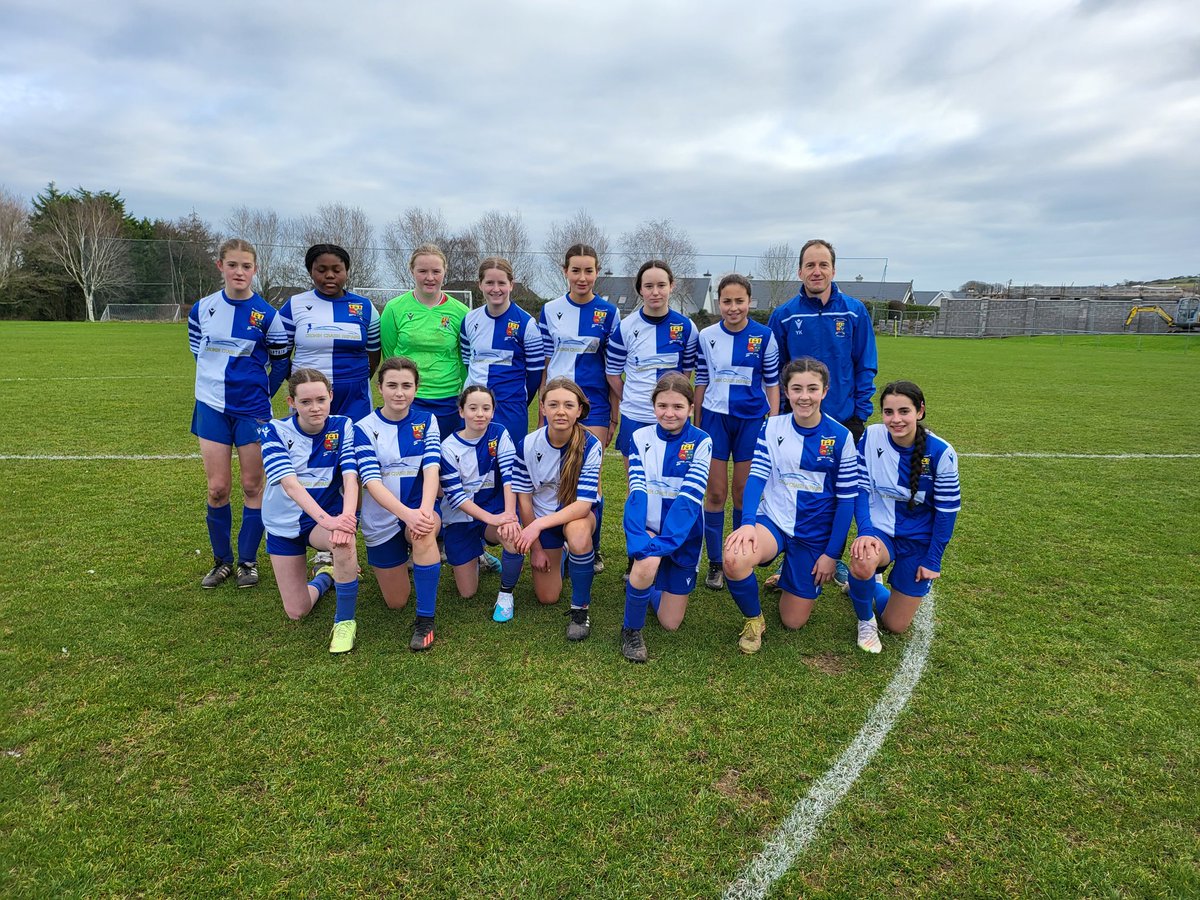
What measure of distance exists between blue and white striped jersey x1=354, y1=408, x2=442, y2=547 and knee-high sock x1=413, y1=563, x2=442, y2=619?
0.37 meters

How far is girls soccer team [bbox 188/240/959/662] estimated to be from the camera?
3.40 meters

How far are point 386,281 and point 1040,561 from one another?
118 feet

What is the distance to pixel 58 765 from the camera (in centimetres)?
239

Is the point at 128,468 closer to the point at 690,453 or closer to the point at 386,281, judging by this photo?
the point at 690,453

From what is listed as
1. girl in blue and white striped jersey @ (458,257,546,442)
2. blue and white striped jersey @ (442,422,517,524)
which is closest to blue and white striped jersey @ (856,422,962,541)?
blue and white striped jersey @ (442,422,517,524)

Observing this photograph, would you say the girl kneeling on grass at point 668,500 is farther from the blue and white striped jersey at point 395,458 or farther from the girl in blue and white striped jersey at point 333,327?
the girl in blue and white striped jersey at point 333,327

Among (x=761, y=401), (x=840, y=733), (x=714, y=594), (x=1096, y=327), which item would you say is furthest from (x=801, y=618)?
(x=1096, y=327)

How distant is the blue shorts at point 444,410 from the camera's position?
425 centimetres

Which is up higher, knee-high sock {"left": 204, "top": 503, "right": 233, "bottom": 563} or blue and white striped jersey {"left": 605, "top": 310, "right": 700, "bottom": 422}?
blue and white striped jersey {"left": 605, "top": 310, "right": 700, "bottom": 422}

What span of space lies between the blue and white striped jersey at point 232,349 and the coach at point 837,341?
3.27m

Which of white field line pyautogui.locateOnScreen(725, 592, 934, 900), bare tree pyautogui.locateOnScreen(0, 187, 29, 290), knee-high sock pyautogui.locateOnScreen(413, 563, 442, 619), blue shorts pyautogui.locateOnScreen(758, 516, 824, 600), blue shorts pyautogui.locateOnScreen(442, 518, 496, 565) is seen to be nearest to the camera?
white field line pyautogui.locateOnScreen(725, 592, 934, 900)

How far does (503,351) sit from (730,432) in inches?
62.1

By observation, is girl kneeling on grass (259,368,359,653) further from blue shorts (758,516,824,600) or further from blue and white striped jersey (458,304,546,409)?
blue shorts (758,516,824,600)

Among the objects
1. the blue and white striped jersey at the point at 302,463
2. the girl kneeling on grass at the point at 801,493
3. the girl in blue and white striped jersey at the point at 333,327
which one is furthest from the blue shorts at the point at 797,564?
the girl in blue and white striped jersey at the point at 333,327
